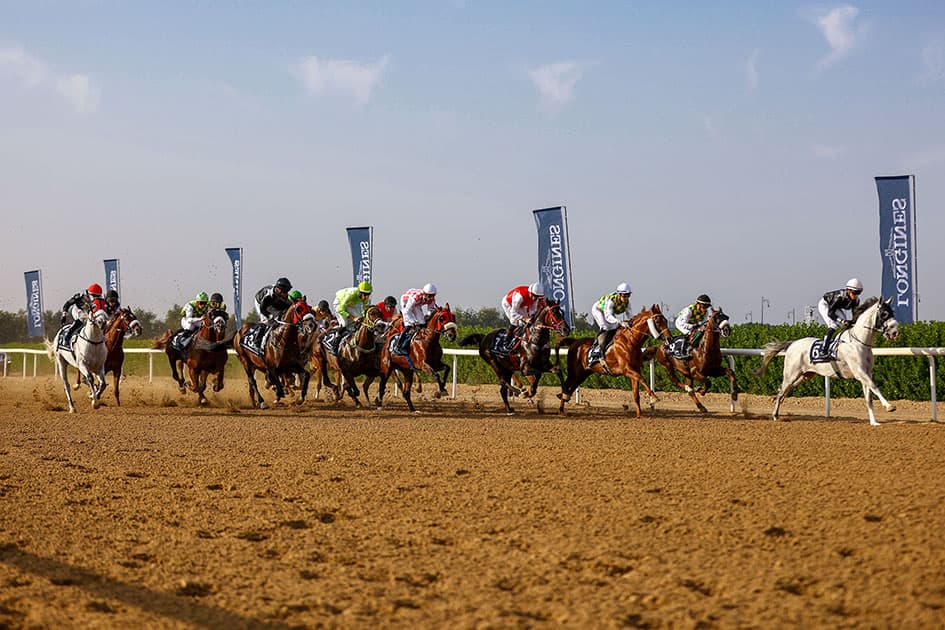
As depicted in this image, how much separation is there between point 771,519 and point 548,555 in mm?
1526

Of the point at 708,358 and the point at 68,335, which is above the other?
the point at 68,335

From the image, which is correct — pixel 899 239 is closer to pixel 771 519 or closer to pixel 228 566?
pixel 771 519

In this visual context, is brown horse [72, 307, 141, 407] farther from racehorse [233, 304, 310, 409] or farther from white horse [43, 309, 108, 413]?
racehorse [233, 304, 310, 409]

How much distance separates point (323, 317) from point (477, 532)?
13584 millimetres

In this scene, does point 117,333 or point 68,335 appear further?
point 117,333

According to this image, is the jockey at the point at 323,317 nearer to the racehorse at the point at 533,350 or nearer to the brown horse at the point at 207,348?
the brown horse at the point at 207,348

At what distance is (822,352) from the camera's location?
13445mm

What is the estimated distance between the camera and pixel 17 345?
4769 cm

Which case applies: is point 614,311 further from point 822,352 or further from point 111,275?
point 111,275

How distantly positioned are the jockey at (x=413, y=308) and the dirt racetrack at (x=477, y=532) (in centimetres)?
511

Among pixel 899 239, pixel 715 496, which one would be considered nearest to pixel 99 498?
pixel 715 496

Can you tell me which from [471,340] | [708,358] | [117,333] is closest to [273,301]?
[117,333]

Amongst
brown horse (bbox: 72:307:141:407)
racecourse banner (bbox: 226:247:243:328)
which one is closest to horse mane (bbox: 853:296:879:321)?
brown horse (bbox: 72:307:141:407)

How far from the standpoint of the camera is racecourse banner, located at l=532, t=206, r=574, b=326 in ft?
69.0
